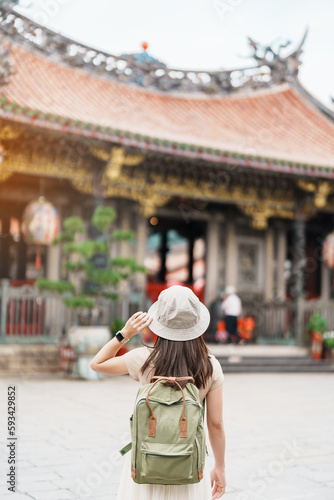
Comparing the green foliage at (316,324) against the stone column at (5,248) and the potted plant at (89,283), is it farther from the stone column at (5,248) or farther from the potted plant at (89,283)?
the stone column at (5,248)

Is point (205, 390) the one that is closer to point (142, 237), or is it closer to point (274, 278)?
point (142, 237)

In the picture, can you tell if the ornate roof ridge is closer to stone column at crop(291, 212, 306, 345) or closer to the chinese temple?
the chinese temple

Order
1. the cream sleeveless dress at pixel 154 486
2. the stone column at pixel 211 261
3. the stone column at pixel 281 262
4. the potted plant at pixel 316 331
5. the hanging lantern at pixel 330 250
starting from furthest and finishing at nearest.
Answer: the stone column at pixel 281 262 < the stone column at pixel 211 261 < the hanging lantern at pixel 330 250 < the potted plant at pixel 316 331 < the cream sleeveless dress at pixel 154 486

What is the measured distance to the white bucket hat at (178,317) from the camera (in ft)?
7.10

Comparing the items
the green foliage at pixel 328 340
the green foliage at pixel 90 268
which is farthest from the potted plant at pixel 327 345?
the green foliage at pixel 90 268

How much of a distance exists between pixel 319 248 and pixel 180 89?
4.88 m

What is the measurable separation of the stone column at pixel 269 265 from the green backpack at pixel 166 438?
11743 mm

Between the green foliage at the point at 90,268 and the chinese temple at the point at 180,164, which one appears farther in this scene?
the chinese temple at the point at 180,164

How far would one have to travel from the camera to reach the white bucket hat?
2164mm

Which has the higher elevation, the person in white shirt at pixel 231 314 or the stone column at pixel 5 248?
the stone column at pixel 5 248

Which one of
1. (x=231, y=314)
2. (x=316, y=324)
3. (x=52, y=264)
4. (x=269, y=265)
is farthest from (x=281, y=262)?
(x=52, y=264)

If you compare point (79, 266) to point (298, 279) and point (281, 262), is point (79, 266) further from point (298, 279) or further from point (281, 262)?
point (281, 262)

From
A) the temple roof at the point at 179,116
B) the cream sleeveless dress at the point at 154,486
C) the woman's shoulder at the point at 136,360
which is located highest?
the temple roof at the point at 179,116

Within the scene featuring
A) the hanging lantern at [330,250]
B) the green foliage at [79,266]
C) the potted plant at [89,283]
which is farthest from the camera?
the hanging lantern at [330,250]
